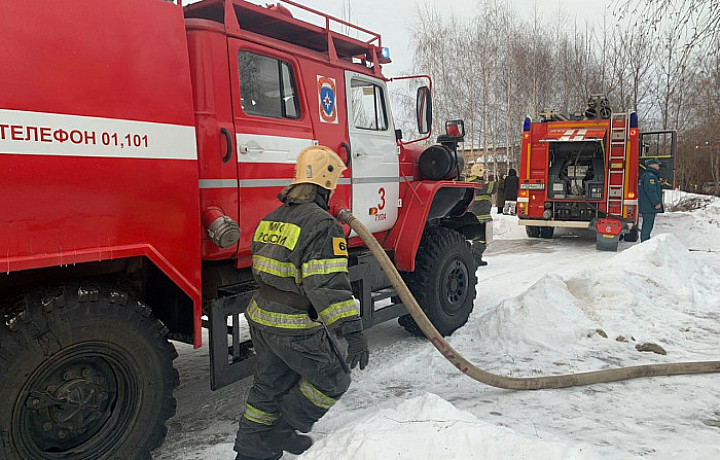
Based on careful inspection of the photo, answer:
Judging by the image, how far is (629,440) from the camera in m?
3.28

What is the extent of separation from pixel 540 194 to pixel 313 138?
9.57m

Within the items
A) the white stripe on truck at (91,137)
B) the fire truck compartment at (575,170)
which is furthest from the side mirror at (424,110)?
the fire truck compartment at (575,170)

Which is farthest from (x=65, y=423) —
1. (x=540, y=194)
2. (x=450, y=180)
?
(x=540, y=194)

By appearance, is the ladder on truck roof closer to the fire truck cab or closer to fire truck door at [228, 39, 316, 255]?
the fire truck cab

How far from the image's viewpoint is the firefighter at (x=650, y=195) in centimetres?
1105

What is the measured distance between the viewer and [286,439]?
3.10 metres

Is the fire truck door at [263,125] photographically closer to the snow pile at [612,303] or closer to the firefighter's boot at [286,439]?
the firefighter's boot at [286,439]

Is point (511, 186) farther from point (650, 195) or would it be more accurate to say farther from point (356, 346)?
point (356, 346)

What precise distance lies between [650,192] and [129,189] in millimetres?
11011

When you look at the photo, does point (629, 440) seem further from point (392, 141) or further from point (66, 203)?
point (66, 203)

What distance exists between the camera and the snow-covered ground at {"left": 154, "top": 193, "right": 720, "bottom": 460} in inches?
105

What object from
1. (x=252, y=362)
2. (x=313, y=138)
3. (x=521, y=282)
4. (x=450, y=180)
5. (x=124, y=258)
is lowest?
(x=521, y=282)

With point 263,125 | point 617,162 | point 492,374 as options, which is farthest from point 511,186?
point 263,125

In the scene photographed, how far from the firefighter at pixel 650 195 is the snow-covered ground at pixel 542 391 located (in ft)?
11.7
